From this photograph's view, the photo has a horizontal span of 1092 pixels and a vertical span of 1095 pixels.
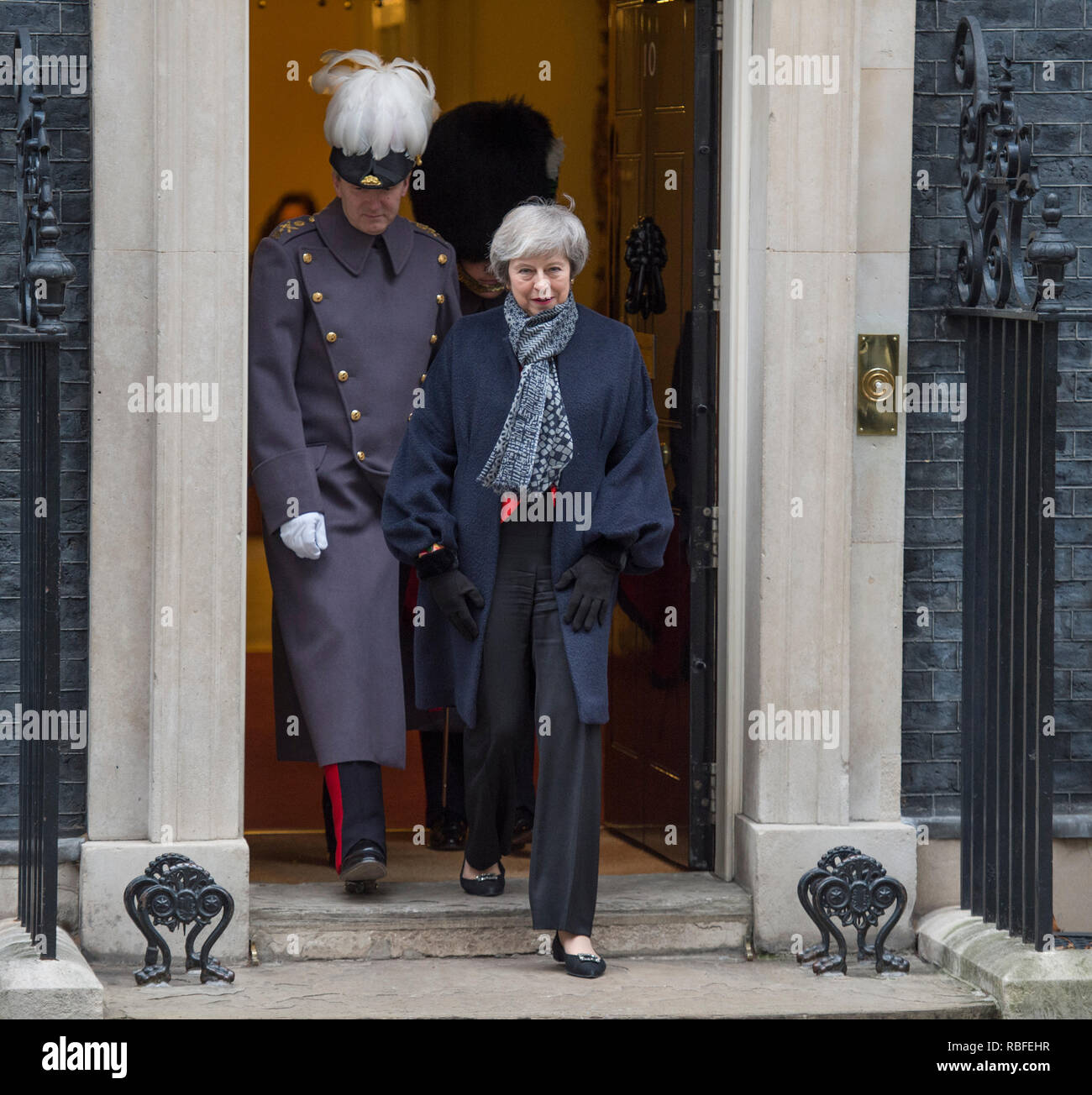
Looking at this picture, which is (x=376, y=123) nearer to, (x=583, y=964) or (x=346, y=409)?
(x=346, y=409)

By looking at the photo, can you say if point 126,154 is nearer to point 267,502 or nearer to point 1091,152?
point 267,502

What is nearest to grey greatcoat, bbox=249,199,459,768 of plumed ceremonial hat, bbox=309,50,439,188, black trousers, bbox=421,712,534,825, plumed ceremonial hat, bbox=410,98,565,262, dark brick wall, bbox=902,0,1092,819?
plumed ceremonial hat, bbox=309,50,439,188

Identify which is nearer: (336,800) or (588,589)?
(588,589)

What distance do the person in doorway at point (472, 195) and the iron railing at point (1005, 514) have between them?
1513 millimetres

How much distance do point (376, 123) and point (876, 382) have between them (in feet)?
5.67

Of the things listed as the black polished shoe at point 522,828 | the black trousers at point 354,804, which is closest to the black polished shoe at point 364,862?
the black trousers at point 354,804

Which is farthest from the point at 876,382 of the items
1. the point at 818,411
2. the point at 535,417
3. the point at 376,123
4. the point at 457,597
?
the point at 376,123

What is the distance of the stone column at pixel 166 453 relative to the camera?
18.8 ft

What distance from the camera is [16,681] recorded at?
5.91 meters

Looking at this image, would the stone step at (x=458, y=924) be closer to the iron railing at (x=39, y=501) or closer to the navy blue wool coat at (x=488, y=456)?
the navy blue wool coat at (x=488, y=456)

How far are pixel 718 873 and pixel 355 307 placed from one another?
2.14m

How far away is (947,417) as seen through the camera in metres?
6.28

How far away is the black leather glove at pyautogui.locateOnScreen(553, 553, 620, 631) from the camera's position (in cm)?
557

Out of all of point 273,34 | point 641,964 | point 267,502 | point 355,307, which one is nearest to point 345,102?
point 355,307
